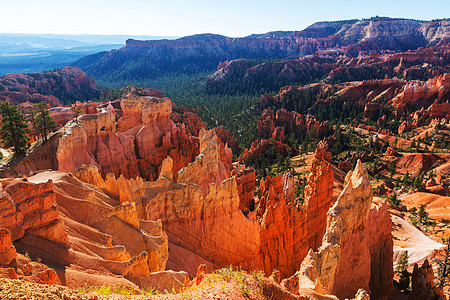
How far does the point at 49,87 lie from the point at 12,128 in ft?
270

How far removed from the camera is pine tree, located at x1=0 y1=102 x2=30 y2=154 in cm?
2489

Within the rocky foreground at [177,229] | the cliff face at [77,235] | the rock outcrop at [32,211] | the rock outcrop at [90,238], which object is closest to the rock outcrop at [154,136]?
the rocky foreground at [177,229]

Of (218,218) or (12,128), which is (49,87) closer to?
(12,128)

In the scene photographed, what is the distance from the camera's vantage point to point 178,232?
657 inches

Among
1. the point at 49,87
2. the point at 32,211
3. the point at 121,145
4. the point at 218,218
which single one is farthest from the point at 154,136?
the point at 49,87

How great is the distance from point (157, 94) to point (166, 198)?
214 feet

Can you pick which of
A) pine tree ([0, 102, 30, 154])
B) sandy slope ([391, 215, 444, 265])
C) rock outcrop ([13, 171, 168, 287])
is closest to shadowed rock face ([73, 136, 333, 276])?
rock outcrop ([13, 171, 168, 287])

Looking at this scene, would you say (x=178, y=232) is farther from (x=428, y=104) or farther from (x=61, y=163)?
(x=428, y=104)

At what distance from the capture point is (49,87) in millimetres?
95875

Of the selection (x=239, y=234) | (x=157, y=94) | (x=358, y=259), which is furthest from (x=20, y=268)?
(x=157, y=94)

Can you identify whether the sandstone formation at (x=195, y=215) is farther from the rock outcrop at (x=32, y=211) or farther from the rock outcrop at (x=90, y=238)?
the rock outcrop at (x=32, y=211)

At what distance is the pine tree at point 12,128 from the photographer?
24.9m

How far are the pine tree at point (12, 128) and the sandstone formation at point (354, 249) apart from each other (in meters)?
24.9

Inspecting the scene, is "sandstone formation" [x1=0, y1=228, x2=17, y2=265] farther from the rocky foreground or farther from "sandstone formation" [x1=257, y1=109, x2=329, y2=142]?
"sandstone formation" [x1=257, y1=109, x2=329, y2=142]
